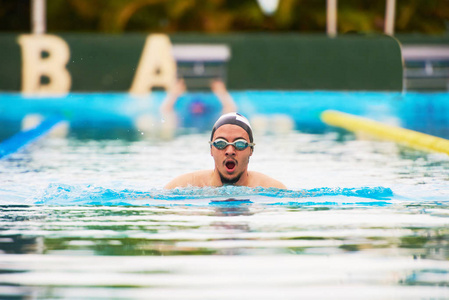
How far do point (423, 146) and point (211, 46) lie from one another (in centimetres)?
1010

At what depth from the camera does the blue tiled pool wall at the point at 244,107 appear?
1432 cm

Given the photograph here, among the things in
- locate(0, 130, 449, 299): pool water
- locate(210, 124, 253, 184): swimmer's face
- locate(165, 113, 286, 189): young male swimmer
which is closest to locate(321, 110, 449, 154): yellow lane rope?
locate(0, 130, 449, 299): pool water

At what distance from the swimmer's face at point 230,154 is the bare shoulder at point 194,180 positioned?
21 cm

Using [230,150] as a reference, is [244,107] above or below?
above

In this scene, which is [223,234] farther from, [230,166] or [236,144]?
[230,166]

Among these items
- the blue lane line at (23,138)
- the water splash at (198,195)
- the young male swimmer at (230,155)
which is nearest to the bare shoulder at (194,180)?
the young male swimmer at (230,155)

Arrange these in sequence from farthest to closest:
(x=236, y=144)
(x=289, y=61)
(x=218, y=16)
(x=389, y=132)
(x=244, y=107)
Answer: (x=218, y=16) < (x=289, y=61) < (x=244, y=107) < (x=389, y=132) < (x=236, y=144)

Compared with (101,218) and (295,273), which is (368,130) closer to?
(101,218)

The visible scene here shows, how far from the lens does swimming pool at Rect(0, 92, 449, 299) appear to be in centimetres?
335

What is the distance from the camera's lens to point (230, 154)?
5.91m

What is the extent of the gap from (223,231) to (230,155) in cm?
145

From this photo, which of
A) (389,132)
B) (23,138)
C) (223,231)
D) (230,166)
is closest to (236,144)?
(230,166)

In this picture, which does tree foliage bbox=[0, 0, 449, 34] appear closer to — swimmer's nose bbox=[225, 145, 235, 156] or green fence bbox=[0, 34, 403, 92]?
green fence bbox=[0, 34, 403, 92]

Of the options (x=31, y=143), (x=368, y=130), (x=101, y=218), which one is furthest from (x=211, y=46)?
(x=101, y=218)
